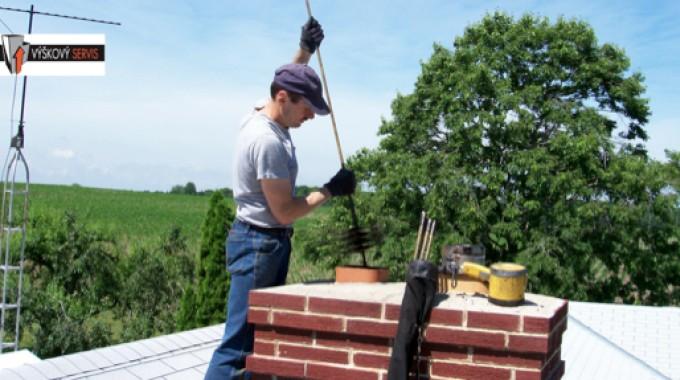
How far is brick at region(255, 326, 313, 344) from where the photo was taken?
8.08 feet

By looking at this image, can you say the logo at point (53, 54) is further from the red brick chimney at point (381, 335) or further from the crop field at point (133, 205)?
the crop field at point (133, 205)

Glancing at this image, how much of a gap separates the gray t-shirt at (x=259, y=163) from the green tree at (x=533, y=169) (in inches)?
595

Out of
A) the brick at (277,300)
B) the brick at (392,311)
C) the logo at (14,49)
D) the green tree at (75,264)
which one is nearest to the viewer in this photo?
the brick at (392,311)

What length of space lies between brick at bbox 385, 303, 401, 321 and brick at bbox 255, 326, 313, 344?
0.29 meters

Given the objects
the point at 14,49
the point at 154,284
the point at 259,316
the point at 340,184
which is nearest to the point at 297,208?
the point at 340,184

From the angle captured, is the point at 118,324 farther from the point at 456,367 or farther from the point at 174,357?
the point at 456,367

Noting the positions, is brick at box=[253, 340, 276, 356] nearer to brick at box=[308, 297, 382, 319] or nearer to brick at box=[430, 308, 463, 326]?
brick at box=[308, 297, 382, 319]

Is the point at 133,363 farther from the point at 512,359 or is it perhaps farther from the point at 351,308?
the point at 512,359

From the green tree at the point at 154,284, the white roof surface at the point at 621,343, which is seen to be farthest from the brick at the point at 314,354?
the green tree at the point at 154,284

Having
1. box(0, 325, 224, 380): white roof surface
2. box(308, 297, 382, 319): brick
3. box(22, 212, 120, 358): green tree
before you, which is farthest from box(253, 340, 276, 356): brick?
box(22, 212, 120, 358): green tree

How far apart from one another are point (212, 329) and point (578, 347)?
171 inches

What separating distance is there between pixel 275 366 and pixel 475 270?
2.62ft

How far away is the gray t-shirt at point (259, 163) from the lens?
2744 millimetres

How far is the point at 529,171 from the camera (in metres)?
18.6
